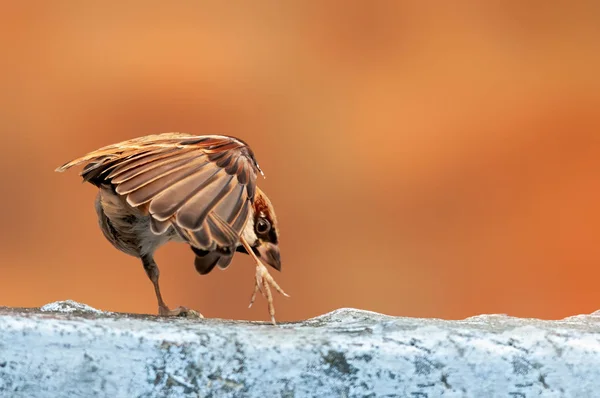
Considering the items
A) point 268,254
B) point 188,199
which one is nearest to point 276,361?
point 188,199

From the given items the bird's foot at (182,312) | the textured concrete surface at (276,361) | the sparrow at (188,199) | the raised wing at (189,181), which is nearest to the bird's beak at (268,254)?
the sparrow at (188,199)

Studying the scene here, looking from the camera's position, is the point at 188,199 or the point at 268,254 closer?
the point at 188,199

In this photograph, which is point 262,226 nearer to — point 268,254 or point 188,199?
point 268,254

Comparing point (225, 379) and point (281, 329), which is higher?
point (281, 329)

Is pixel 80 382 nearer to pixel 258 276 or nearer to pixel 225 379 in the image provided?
pixel 225 379

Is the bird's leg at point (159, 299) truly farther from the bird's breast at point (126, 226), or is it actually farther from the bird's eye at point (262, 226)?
the bird's eye at point (262, 226)

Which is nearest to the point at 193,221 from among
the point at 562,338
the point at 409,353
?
the point at 409,353

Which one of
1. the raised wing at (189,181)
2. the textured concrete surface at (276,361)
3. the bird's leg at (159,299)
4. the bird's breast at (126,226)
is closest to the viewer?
the textured concrete surface at (276,361)

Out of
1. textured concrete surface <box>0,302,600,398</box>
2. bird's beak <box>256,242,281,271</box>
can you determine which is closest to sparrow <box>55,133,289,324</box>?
bird's beak <box>256,242,281,271</box>
